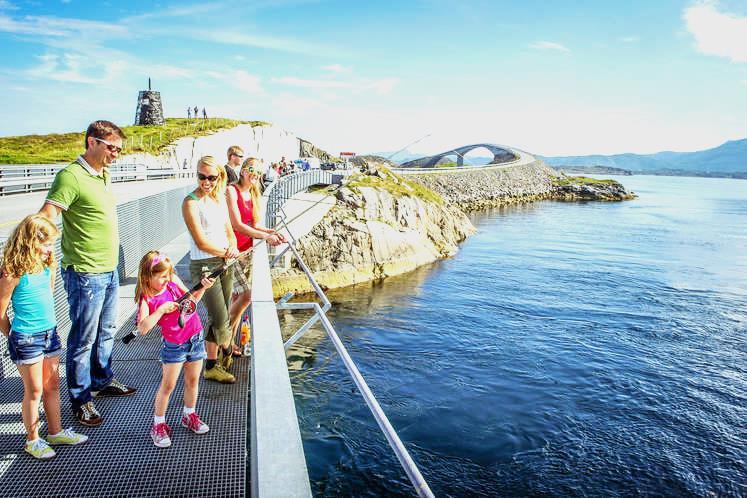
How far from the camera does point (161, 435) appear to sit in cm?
407

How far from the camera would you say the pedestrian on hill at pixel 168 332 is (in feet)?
13.3

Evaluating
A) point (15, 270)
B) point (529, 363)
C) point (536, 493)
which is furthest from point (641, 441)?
point (15, 270)

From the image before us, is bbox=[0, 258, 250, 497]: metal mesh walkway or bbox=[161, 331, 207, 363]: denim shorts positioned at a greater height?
bbox=[161, 331, 207, 363]: denim shorts

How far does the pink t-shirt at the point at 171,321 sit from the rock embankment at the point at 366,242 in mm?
15972

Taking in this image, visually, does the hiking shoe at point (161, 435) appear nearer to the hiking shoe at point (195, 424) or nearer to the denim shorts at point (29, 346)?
the hiking shoe at point (195, 424)

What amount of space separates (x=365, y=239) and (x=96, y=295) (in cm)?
2124

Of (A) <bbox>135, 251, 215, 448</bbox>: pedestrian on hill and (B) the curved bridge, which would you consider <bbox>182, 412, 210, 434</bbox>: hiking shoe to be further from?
(B) the curved bridge

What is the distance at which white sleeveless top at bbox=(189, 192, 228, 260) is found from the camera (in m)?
4.95

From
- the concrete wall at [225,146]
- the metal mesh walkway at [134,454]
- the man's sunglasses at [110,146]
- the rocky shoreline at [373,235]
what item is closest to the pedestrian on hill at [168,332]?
the metal mesh walkway at [134,454]

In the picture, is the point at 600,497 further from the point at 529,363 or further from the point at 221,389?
the point at 221,389

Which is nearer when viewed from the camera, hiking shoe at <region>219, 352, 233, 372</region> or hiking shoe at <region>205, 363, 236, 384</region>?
hiking shoe at <region>205, 363, 236, 384</region>

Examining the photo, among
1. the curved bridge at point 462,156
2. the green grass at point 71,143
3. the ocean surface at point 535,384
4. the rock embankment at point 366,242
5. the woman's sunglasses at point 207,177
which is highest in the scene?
the curved bridge at point 462,156

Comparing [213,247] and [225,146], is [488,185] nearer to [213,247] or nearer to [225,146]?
[225,146]

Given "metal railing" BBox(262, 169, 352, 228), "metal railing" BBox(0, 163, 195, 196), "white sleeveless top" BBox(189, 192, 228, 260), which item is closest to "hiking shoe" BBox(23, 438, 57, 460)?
"white sleeveless top" BBox(189, 192, 228, 260)
